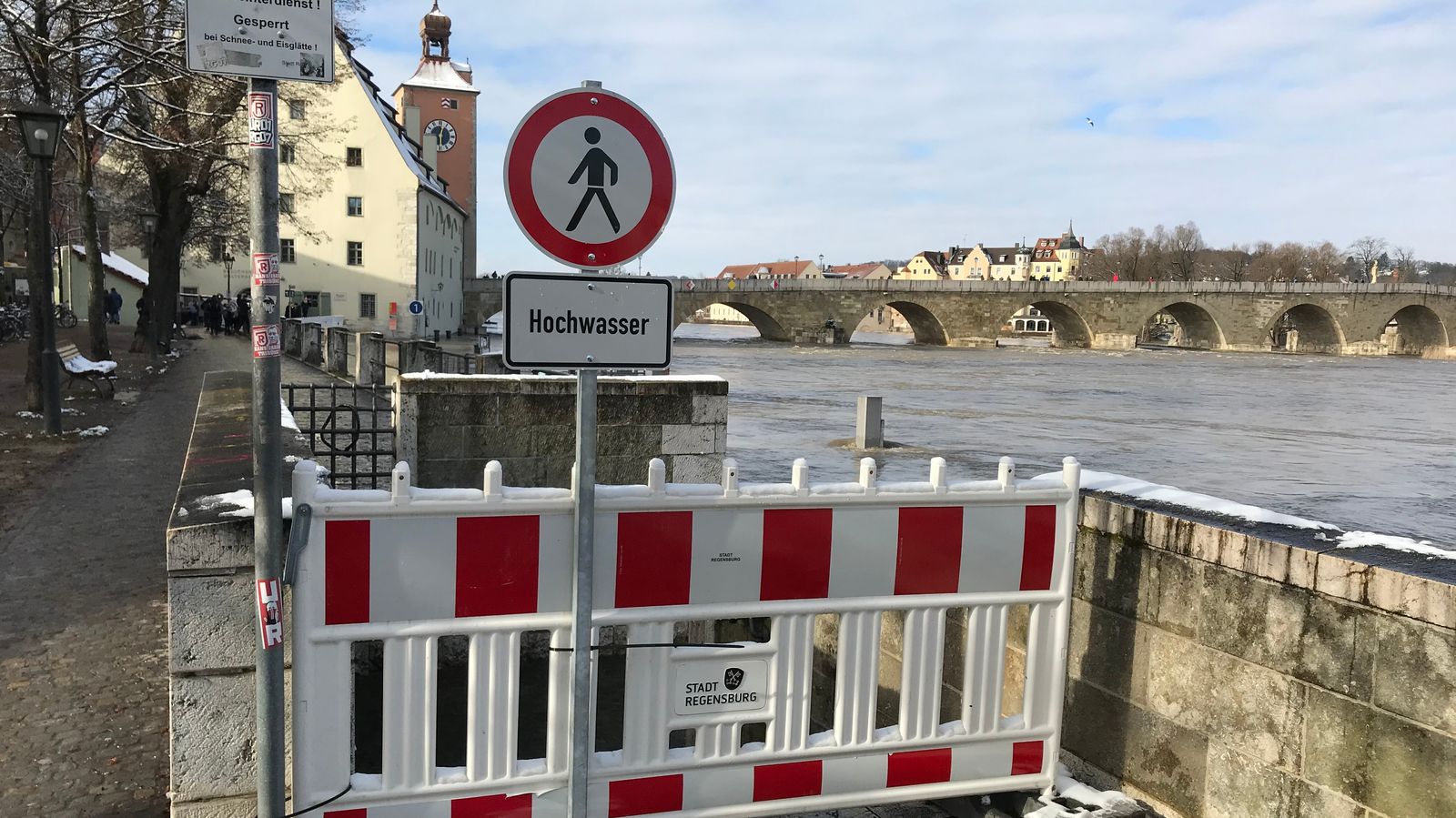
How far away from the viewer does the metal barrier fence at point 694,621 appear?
8.96 ft

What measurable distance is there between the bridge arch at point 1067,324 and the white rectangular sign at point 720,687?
239ft

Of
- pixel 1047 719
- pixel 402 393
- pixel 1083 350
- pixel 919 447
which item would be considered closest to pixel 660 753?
pixel 1047 719

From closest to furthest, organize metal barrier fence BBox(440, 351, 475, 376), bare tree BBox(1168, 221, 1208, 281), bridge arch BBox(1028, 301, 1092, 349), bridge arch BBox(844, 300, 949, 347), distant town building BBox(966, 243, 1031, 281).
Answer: metal barrier fence BBox(440, 351, 475, 376)
bridge arch BBox(844, 300, 949, 347)
bridge arch BBox(1028, 301, 1092, 349)
bare tree BBox(1168, 221, 1208, 281)
distant town building BBox(966, 243, 1031, 281)

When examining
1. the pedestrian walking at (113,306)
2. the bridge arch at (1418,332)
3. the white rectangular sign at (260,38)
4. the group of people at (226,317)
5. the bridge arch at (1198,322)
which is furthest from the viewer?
the bridge arch at (1418,332)

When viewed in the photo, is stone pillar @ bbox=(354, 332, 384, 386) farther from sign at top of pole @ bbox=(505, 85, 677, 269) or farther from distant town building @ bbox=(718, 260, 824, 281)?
distant town building @ bbox=(718, 260, 824, 281)

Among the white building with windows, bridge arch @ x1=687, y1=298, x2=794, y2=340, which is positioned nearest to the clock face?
the white building with windows

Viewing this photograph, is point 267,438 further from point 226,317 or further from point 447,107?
point 447,107

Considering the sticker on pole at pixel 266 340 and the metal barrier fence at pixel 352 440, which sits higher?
the sticker on pole at pixel 266 340

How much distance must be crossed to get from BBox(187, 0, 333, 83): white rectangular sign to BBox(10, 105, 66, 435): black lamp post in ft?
40.0

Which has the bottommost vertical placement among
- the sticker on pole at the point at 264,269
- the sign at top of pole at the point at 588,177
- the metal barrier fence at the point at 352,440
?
the metal barrier fence at the point at 352,440

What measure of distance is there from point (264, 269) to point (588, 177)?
81 centimetres

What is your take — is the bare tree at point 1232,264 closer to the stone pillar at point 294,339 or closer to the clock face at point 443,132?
the clock face at point 443,132

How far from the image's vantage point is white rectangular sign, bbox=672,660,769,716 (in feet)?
10.0

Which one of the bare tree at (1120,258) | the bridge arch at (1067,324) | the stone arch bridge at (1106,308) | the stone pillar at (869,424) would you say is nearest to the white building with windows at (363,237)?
the stone arch bridge at (1106,308)
